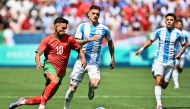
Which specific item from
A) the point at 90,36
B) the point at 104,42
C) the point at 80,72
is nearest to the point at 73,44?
the point at 90,36

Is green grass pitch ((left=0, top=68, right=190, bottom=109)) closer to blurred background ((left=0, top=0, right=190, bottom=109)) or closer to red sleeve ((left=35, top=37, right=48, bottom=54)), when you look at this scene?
blurred background ((left=0, top=0, right=190, bottom=109))

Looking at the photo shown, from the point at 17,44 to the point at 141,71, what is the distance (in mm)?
5961

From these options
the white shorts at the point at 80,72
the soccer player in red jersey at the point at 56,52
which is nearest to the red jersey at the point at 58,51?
the soccer player in red jersey at the point at 56,52

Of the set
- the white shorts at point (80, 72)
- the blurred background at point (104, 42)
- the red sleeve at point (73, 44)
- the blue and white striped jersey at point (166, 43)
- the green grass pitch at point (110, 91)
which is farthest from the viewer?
the blurred background at point (104, 42)

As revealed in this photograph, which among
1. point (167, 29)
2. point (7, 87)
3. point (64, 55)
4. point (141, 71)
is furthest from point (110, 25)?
point (64, 55)

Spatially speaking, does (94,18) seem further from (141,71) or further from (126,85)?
(141,71)

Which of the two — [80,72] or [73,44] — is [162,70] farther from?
[73,44]

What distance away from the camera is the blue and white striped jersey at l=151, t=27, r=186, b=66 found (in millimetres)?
15070

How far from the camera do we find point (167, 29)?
15.1 metres

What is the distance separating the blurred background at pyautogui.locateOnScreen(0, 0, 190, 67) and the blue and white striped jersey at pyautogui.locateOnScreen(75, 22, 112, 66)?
1485 centimetres

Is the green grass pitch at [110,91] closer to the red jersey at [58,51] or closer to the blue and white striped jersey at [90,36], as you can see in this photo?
the blue and white striped jersey at [90,36]

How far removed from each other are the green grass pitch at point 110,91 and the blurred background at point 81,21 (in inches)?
61.0

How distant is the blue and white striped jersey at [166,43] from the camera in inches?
593

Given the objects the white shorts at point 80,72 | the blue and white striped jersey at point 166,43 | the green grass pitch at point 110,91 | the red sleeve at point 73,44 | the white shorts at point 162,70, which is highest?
the red sleeve at point 73,44
